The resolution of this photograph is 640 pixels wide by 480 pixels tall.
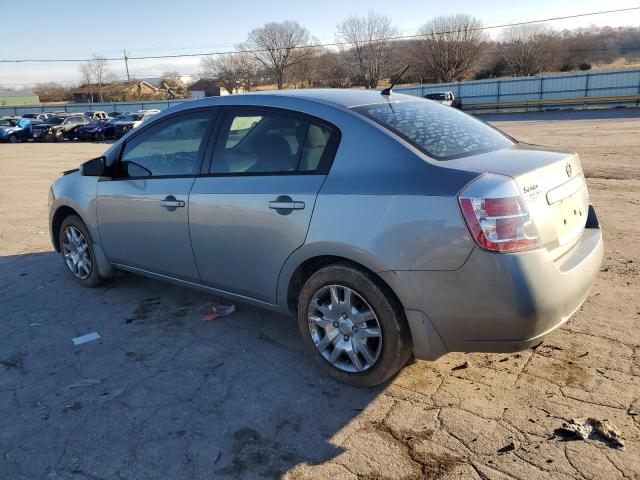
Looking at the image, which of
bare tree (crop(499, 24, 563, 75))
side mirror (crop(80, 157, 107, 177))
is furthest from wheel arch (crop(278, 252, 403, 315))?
bare tree (crop(499, 24, 563, 75))

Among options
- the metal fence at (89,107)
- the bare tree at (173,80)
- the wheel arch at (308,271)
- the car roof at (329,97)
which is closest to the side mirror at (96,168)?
the car roof at (329,97)

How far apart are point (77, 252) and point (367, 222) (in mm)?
3563

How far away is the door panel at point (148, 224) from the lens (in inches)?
157

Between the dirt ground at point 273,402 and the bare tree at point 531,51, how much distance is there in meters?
57.8

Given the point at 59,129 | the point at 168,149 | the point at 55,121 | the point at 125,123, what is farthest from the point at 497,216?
the point at 55,121

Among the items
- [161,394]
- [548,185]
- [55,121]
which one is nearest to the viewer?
[548,185]

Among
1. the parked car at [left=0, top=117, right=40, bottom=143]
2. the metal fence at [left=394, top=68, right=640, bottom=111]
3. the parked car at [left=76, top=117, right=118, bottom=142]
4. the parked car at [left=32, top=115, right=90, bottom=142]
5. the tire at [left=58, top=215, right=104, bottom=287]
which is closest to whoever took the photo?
the tire at [left=58, top=215, right=104, bottom=287]

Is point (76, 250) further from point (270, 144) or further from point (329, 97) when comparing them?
point (329, 97)

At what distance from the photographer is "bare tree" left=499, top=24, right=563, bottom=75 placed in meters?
55.5

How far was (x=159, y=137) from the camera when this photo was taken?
14.3 ft

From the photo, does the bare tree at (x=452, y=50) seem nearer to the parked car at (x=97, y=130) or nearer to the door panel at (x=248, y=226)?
the parked car at (x=97, y=130)

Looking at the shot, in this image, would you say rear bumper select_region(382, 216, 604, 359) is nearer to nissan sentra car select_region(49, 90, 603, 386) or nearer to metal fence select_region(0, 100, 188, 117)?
nissan sentra car select_region(49, 90, 603, 386)

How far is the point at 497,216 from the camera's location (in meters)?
2.60

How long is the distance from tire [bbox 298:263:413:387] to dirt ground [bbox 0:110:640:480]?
0.49 feet
